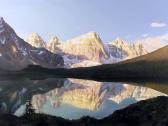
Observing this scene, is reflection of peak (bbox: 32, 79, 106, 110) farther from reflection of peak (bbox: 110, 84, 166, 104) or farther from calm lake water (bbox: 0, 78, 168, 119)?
reflection of peak (bbox: 110, 84, 166, 104)

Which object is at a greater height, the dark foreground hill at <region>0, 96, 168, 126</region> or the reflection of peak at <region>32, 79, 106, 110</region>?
the reflection of peak at <region>32, 79, 106, 110</region>

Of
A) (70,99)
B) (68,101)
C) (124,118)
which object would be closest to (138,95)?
(68,101)

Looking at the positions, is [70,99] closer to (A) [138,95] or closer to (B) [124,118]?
(A) [138,95]

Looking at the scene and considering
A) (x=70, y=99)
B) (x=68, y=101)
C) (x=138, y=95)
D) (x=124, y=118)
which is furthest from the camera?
(x=70, y=99)

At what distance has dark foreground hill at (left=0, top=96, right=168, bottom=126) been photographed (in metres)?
18.1

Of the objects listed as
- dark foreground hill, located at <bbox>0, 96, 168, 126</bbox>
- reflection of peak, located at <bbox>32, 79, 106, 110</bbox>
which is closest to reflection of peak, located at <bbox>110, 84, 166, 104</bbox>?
reflection of peak, located at <bbox>32, 79, 106, 110</bbox>

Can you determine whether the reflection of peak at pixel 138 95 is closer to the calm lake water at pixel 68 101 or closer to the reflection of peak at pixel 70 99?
the calm lake water at pixel 68 101

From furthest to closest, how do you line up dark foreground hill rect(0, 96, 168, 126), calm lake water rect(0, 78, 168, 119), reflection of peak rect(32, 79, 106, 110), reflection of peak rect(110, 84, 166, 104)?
reflection of peak rect(110, 84, 166, 104) < reflection of peak rect(32, 79, 106, 110) < calm lake water rect(0, 78, 168, 119) < dark foreground hill rect(0, 96, 168, 126)

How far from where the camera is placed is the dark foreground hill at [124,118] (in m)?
18.1

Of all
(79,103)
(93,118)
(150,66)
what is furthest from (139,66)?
(93,118)

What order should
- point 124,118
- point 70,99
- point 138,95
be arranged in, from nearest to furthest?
point 124,118, point 138,95, point 70,99

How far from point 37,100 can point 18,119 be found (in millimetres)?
7986

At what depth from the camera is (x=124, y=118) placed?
18984mm

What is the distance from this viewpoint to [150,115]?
59.8ft
